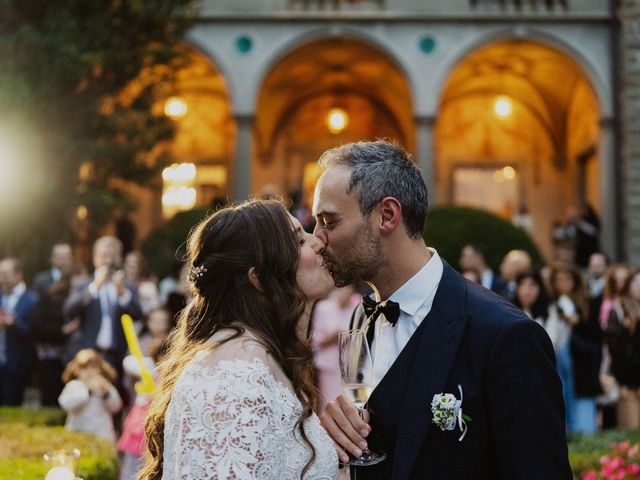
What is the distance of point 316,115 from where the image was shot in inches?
1033

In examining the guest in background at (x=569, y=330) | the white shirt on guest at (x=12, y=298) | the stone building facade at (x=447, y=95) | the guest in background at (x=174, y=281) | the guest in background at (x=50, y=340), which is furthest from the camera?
the stone building facade at (x=447, y=95)

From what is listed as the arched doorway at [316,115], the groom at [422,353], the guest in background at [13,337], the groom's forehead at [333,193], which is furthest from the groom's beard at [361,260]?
the arched doorway at [316,115]

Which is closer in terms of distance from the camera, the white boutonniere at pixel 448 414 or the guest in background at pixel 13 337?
the white boutonniere at pixel 448 414

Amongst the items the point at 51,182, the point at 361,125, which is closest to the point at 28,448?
the point at 51,182

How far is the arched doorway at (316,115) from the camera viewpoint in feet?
78.9

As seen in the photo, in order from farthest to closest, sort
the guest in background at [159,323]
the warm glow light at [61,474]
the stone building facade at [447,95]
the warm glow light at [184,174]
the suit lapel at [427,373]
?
Answer: 1. the warm glow light at [184,174]
2. the stone building facade at [447,95]
3. the guest in background at [159,323]
4. the warm glow light at [61,474]
5. the suit lapel at [427,373]

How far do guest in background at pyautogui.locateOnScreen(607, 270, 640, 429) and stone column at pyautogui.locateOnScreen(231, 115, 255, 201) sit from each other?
11750 mm

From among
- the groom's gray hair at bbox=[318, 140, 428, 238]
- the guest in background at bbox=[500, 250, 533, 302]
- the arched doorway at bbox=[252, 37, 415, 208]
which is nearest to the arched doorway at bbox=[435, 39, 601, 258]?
the arched doorway at bbox=[252, 37, 415, 208]

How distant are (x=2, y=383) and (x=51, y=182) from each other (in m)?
4.58

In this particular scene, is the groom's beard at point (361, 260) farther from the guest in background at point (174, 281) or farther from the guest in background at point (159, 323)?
the guest in background at point (174, 281)

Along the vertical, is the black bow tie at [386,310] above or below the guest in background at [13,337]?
above

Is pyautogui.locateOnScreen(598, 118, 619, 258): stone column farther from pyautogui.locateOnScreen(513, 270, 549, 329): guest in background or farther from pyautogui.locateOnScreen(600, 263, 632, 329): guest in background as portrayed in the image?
pyautogui.locateOnScreen(513, 270, 549, 329): guest in background

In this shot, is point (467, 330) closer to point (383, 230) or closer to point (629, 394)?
point (383, 230)

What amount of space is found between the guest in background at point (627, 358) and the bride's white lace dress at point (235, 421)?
24.7 feet
